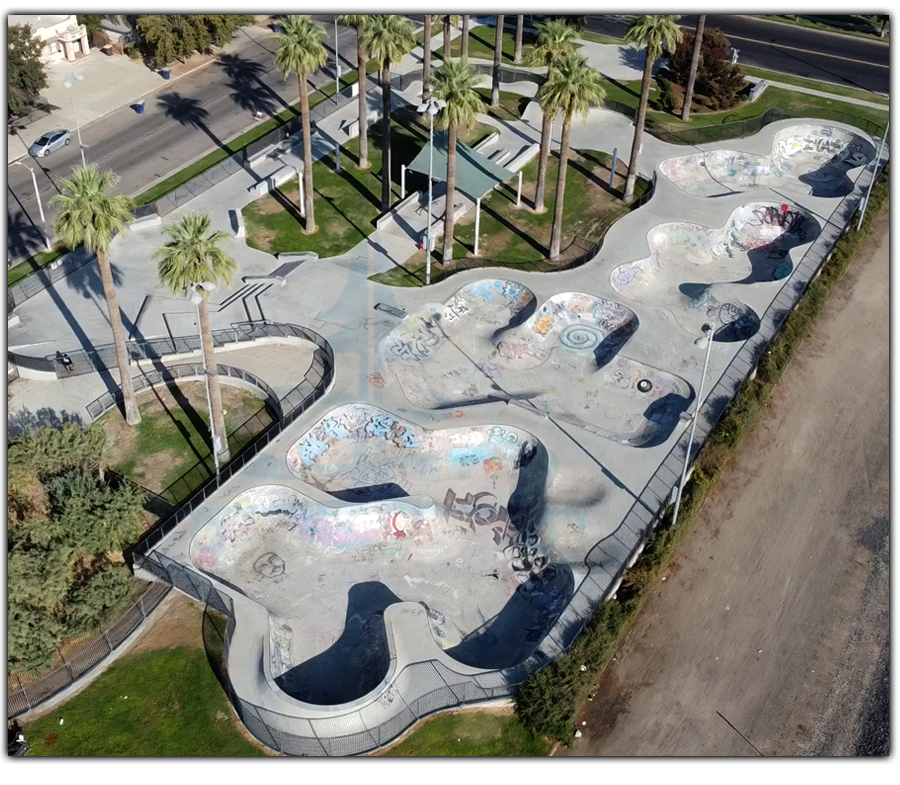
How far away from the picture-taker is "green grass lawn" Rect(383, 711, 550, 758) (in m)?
34.6

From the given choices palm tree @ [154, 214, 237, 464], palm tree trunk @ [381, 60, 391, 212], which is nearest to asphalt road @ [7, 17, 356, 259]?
palm tree trunk @ [381, 60, 391, 212]

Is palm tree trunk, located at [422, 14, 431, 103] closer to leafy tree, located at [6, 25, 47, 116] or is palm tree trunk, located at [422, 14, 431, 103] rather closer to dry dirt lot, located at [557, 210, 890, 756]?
leafy tree, located at [6, 25, 47, 116]

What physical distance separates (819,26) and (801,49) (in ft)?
25.6

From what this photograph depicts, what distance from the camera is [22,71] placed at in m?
68.4

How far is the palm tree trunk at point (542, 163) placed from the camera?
58438mm

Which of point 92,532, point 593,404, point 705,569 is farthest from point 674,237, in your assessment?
point 92,532

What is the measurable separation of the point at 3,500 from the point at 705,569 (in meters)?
31.0

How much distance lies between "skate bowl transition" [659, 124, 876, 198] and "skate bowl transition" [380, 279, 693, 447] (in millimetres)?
19264

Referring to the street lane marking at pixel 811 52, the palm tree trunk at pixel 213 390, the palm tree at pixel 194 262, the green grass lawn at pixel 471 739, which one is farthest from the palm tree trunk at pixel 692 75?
the green grass lawn at pixel 471 739

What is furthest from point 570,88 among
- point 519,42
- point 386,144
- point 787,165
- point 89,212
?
point 519,42

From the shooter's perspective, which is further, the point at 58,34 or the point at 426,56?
the point at 58,34

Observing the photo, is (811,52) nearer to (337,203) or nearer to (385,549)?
(337,203)

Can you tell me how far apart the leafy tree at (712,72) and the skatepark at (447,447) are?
1754cm

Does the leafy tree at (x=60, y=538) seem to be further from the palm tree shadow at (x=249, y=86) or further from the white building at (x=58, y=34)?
the white building at (x=58, y=34)
